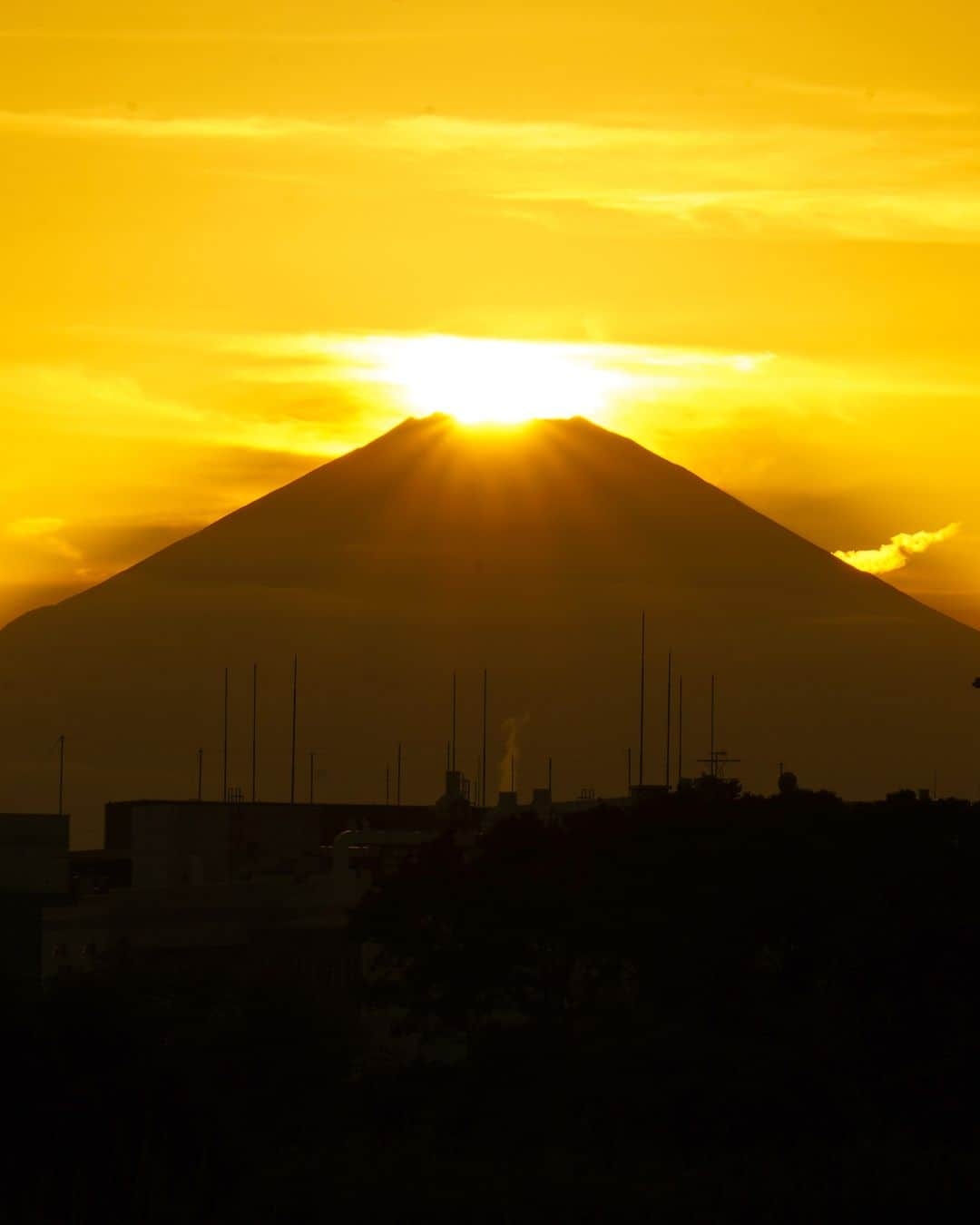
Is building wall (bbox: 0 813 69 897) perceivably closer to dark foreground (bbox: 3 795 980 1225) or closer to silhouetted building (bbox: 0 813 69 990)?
silhouetted building (bbox: 0 813 69 990)

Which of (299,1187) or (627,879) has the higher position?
(627,879)

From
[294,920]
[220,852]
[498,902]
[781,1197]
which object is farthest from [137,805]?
[781,1197]

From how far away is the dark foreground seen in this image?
41.4 m

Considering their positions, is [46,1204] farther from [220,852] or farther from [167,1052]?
[220,852]

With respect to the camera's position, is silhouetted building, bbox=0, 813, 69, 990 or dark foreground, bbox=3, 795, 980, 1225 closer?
dark foreground, bbox=3, 795, 980, 1225

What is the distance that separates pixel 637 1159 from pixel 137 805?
218 feet

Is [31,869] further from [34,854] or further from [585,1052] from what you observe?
[585,1052]

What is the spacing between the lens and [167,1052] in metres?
44.6

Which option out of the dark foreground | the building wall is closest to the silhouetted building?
the building wall

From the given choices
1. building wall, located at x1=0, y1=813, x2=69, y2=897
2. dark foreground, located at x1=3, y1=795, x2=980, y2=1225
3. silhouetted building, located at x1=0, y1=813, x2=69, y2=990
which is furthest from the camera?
building wall, located at x1=0, y1=813, x2=69, y2=897

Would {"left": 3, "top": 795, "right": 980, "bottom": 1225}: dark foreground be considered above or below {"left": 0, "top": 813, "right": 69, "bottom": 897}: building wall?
below

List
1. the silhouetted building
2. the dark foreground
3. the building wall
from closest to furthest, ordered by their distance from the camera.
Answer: the dark foreground, the silhouetted building, the building wall

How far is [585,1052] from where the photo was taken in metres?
52.3

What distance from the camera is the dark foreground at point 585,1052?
41.4m
